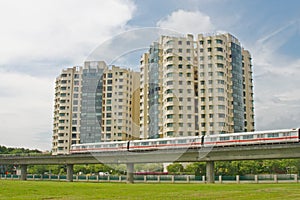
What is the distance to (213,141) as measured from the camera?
215 feet

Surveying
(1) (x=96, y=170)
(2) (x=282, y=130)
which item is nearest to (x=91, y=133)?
(1) (x=96, y=170)

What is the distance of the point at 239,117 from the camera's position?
370ft

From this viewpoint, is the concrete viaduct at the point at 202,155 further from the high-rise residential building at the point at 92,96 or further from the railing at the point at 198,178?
the high-rise residential building at the point at 92,96

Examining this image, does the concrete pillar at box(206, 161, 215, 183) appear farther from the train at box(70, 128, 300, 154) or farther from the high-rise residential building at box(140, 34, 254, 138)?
the high-rise residential building at box(140, 34, 254, 138)

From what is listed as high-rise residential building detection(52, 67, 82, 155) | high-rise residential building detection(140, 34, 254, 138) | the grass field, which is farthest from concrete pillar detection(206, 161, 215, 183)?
high-rise residential building detection(52, 67, 82, 155)

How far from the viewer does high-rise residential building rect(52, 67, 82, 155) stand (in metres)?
140

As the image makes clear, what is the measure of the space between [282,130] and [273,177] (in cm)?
932

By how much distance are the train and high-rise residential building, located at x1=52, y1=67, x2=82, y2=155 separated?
68.5 metres

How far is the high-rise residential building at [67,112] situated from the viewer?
13962 centimetres

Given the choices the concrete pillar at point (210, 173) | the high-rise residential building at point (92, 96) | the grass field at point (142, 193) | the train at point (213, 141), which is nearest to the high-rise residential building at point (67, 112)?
the high-rise residential building at point (92, 96)

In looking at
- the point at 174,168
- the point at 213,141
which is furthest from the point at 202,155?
the point at 174,168

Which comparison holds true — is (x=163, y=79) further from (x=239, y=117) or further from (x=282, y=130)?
(x=239, y=117)

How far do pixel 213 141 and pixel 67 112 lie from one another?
85.3 m

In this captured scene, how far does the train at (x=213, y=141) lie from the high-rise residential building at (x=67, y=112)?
6847cm
